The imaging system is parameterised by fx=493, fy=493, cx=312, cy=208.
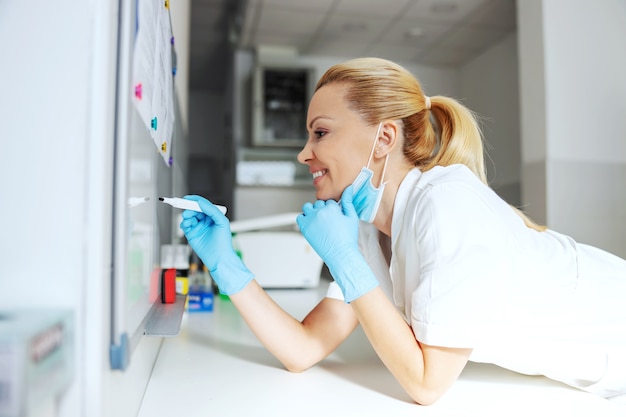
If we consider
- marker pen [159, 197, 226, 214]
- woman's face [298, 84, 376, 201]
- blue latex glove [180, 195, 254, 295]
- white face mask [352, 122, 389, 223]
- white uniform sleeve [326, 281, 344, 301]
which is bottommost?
white uniform sleeve [326, 281, 344, 301]

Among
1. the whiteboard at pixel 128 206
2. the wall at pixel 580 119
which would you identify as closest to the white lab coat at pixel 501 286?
the whiteboard at pixel 128 206

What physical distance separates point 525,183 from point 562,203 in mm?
228

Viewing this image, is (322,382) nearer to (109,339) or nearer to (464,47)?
(109,339)

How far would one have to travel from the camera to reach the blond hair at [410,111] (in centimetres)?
96

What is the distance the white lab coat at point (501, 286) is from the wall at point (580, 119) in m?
1.70

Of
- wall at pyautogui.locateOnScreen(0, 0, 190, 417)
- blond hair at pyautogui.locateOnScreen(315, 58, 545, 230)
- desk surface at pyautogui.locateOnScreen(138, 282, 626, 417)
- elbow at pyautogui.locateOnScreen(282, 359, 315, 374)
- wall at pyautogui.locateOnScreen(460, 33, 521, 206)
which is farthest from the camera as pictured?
wall at pyautogui.locateOnScreen(460, 33, 521, 206)

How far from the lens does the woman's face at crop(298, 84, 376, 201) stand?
3.19 feet

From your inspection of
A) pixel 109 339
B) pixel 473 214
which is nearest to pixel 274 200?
pixel 473 214

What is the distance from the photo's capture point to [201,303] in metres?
1.44

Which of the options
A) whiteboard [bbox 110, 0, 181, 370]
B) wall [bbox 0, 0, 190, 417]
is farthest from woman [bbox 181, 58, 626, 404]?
wall [bbox 0, 0, 190, 417]

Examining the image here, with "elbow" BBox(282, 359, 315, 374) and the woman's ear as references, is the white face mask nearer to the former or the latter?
the woman's ear

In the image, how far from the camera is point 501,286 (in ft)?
2.36

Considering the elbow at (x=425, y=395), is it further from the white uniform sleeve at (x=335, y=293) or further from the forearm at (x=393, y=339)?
the white uniform sleeve at (x=335, y=293)

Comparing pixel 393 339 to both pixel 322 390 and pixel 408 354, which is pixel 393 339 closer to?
pixel 408 354
